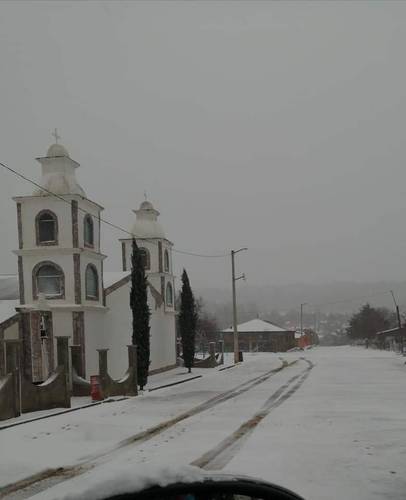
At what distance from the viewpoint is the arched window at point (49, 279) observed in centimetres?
2811

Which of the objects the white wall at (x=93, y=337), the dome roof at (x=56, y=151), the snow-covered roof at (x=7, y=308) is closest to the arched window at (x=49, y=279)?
the snow-covered roof at (x=7, y=308)

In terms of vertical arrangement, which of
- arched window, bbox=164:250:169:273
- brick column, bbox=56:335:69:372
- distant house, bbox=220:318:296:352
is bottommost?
distant house, bbox=220:318:296:352

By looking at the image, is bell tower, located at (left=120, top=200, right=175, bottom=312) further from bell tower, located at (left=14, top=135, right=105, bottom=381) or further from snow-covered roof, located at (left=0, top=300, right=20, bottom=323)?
snow-covered roof, located at (left=0, top=300, right=20, bottom=323)

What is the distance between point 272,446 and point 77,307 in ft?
58.4

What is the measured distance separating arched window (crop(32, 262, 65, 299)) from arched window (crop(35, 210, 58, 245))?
1.10 meters

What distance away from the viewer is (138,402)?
21.6m

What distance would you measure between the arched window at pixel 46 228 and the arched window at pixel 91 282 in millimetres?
2291

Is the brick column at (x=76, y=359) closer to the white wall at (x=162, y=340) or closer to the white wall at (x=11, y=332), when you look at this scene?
the white wall at (x=11, y=332)

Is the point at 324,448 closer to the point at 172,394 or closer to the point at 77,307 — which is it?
the point at 172,394

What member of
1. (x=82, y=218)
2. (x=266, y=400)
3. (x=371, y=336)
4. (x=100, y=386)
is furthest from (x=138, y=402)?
(x=371, y=336)

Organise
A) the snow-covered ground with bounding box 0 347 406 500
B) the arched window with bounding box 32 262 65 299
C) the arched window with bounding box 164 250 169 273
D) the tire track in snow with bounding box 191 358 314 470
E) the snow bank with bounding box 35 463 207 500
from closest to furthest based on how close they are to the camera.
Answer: the snow bank with bounding box 35 463 207 500 → the snow-covered ground with bounding box 0 347 406 500 → the tire track in snow with bounding box 191 358 314 470 → the arched window with bounding box 32 262 65 299 → the arched window with bounding box 164 250 169 273

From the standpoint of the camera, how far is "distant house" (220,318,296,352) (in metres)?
101

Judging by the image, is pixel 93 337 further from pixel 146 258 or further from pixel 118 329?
pixel 146 258

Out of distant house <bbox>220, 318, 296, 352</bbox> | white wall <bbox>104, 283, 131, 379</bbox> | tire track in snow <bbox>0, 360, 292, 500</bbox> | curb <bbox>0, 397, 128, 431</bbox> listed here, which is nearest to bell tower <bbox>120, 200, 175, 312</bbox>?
white wall <bbox>104, 283, 131, 379</bbox>
